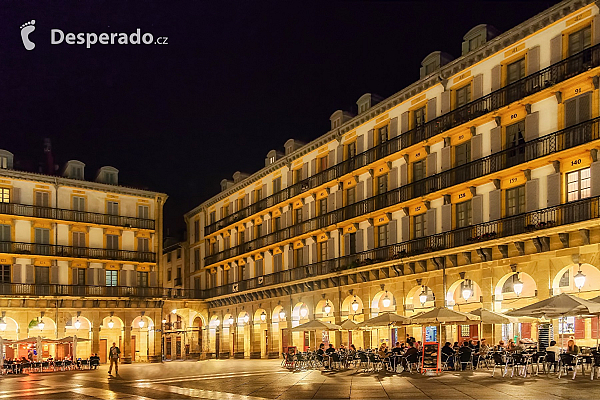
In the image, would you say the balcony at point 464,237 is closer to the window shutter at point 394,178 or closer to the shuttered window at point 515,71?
the window shutter at point 394,178

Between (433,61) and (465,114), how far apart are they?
4644 millimetres

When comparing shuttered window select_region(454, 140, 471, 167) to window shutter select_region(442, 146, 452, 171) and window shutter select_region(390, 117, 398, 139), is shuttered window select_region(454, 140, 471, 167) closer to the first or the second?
window shutter select_region(442, 146, 452, 171)

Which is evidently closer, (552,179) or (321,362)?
(552,179)

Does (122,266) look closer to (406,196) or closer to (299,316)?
(299,316)

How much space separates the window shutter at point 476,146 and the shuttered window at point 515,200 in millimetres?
2347

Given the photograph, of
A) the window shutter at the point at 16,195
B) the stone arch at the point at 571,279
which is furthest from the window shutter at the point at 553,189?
the window shutter at the point at 16,195

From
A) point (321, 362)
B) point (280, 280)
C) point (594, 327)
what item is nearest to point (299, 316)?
point (280, 280)

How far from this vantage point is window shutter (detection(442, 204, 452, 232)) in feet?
103

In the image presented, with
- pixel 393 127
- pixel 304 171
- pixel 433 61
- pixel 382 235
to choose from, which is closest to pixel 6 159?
pixel 304 171

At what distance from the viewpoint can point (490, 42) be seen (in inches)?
1164

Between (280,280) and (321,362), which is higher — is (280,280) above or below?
above

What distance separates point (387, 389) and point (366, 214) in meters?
18.8

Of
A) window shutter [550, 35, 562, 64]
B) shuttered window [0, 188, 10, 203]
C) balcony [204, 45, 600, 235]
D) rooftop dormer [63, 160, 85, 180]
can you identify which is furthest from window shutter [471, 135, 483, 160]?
rooftop dormer [63, 160, 85, 180]

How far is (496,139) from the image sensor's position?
29.3m
